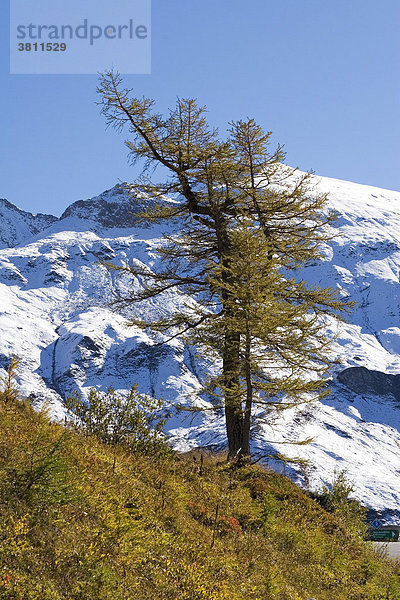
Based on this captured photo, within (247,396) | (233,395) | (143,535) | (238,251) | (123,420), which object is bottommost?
(247,396)

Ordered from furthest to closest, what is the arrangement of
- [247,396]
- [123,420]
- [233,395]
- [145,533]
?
[247,396]
[233,395]
[123,420]
[145,533]

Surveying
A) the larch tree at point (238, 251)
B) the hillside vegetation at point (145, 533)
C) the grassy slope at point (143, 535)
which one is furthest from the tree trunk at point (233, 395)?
the grassy slope at point (143, 535)

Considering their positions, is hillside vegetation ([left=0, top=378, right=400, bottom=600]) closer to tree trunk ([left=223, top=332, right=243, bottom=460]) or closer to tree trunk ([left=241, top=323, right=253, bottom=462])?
tree trunk ([left=223, top=332, right=243, bottom=460])

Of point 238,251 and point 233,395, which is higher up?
point 238,251

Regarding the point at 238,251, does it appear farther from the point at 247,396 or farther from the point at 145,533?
the point at 145,533

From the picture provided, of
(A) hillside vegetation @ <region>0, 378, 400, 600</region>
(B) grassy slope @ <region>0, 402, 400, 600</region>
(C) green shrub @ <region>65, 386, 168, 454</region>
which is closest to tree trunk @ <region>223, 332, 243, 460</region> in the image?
(A) hillside vegetation @ <region>0, 378, 400, 600</region>

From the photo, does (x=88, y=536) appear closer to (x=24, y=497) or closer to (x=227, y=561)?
(x=24, y=497)

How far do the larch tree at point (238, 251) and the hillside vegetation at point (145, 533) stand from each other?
10.0ft

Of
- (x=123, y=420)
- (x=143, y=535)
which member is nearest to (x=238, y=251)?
(x=123, y=420)

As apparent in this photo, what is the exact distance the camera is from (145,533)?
5410 millimetres

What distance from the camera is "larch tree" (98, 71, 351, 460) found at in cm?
1227

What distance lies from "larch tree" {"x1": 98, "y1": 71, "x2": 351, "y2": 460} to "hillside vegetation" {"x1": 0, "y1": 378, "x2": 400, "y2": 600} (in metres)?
3.06

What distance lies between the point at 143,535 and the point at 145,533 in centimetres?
5

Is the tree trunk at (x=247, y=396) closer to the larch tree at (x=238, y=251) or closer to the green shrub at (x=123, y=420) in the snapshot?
the larch tree at (x=238, y=251)
